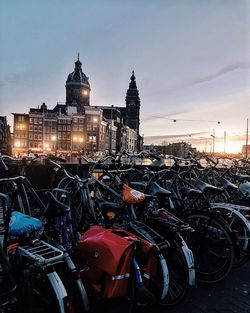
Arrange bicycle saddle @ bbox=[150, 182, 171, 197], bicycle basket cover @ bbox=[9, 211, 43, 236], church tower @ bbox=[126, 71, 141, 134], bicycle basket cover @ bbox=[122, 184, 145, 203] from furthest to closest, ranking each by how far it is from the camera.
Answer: church tower @ bbox=[126, 71, 141, 134] < bicycle saddle @ bbox=[150, 182, 171, 197] < bicycle basket cover @ bbox=[122, 184, 145, 203] < bicycle basket cover @ bbox=[9, 211, 43, 236]

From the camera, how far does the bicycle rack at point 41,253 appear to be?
2.12 metres

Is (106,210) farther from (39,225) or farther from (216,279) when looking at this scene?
(216,279)

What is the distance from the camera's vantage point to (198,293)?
3.30 m

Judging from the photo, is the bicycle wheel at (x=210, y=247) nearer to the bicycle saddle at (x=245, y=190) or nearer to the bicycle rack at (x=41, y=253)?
the bicycle saddle at (x=245, y=190)

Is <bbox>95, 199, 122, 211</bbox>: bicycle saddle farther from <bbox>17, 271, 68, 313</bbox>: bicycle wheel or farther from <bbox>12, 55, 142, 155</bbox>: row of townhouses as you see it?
<bbox>12, 55, 142, 155</bbox>: row of townhouses

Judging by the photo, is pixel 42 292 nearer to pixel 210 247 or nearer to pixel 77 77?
pixel 210 247

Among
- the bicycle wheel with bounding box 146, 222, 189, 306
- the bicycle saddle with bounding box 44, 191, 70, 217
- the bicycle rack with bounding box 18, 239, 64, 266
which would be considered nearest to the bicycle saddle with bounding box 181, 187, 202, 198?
the bicycle wheel with bounding box 146, 222, 189, 306

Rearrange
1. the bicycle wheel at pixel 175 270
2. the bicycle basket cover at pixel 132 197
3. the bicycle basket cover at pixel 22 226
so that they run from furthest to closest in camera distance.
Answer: the bicycle basket cover at pixel 132 197
the bicycle wheel at pixel 175 270
the bicycle basket cover at pixel 22 226

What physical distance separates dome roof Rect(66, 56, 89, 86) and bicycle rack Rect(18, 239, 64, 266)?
94589 mm

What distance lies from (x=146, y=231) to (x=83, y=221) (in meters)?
1.03

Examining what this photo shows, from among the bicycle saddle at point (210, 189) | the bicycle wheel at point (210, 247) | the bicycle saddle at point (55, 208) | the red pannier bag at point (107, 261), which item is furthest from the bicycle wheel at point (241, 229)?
the bicycle saddle at point (55, 208)

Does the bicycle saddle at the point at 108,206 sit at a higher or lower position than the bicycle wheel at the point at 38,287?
higher

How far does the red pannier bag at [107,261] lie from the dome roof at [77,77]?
9443 centimetres

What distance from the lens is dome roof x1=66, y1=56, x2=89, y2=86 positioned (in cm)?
9354
